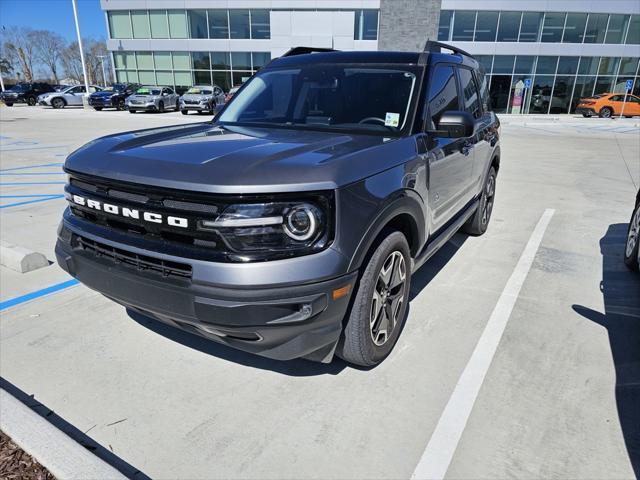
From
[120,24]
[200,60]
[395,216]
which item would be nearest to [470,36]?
[200,60]

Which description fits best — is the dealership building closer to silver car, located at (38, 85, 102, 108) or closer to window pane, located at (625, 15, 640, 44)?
→ window pane, located at (625, 15, 640, 44)

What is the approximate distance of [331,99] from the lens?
3.52 metres

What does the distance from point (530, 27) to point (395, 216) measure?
35.8 metres

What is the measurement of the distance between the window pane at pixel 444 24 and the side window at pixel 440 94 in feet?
103

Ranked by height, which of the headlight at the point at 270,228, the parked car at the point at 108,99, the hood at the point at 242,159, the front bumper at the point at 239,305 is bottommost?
the parked car at the point at 108,99

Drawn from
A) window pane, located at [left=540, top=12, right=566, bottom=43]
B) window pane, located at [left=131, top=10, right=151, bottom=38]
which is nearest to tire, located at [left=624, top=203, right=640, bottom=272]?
window pane, located at [left=540, top=12, right=566, bottom=43]

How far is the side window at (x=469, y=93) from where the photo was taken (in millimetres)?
4355

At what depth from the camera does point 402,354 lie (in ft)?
10.1

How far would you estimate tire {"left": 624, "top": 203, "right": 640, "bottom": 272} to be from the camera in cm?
428

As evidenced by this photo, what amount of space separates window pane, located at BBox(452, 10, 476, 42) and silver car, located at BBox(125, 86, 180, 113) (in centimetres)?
2018

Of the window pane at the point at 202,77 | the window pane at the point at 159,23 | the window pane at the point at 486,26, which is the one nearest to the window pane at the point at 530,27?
the window pane at the point at 486,26

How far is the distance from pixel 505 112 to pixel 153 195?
120 ft

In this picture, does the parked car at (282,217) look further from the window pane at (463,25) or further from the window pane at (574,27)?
the window pane at (574,27)

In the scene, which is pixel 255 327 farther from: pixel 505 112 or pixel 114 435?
pixel 505 112
